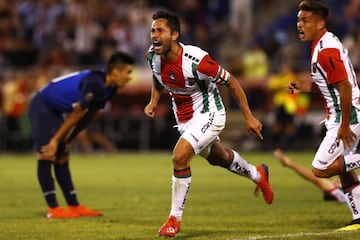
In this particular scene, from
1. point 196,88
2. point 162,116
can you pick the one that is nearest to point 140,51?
point 162,116

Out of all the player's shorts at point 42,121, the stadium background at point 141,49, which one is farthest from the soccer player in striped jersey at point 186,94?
the stadium background at point 141,49

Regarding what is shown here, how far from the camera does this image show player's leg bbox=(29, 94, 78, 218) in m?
11.8

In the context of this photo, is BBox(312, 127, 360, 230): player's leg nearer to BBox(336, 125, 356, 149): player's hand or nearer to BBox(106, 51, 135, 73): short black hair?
BBox(336, 125, 356, 149): player's hand

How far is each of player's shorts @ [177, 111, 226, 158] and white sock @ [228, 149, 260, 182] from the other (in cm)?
55

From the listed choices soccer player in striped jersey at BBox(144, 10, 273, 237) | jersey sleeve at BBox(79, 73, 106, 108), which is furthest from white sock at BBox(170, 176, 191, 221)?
jersey sleeve at BBox(79, 73, 106, 108)

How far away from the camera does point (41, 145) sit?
11875mm

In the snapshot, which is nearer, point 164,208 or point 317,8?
point 317,8

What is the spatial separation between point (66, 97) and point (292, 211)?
3.22m

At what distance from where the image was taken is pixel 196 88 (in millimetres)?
9914

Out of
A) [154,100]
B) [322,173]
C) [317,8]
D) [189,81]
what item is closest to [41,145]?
[154,100]

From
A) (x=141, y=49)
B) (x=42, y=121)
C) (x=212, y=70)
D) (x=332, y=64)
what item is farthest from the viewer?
(x=141, y=49)

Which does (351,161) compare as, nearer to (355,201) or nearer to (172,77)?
(355,201)

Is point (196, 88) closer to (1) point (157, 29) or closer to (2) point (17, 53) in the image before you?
(1) point (157, 29)

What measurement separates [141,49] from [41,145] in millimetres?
16629
